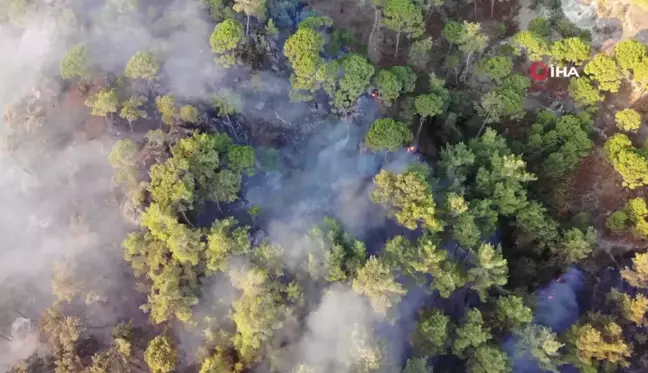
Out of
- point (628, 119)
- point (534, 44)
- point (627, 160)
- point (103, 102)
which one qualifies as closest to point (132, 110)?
point (103, 102)

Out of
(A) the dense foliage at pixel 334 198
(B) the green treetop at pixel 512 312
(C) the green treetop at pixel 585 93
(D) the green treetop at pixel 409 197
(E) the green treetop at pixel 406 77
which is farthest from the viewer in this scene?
(C) the green treetop at pixel 585 93

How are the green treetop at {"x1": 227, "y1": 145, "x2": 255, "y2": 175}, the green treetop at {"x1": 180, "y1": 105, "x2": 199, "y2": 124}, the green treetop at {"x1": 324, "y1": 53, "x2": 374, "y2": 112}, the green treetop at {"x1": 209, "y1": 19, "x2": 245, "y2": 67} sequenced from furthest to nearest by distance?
the green treetop at {"x1": 324, "y1": 53, "x2": 374, "y2": 112}, the green treetop at {"x1": 209, "y1": 19, "x2": 245, "y2": 67}, the green treetop at {"x1": 180, "y1": 105, "x2": 199, "y2": 124}, the green treetop at {"x1": 227, "y1": 145, "x2": 255, "y2": 175}

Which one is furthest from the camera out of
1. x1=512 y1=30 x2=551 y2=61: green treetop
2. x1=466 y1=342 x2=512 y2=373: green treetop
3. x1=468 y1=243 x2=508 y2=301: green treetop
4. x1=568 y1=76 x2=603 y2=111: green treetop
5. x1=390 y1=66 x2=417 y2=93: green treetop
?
x1=512 y1=30 x2=551 y2=61: green treetop

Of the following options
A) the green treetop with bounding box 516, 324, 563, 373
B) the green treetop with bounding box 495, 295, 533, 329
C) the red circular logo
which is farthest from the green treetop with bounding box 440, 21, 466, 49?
the green treetop with bounding box 516, 324, 563, 373

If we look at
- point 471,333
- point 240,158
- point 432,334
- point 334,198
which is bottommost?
point 432,334

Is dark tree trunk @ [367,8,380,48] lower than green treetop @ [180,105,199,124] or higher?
higher

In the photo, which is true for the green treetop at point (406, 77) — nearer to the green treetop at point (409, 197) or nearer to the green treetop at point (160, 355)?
the green treetop at point (409, 197)

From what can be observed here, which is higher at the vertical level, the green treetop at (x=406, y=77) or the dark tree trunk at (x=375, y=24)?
the dark tree trunk at (x=375, y=24)

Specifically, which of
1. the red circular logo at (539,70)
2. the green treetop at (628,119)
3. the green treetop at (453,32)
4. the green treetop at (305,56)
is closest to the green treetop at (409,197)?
the green treetop at (305,56)

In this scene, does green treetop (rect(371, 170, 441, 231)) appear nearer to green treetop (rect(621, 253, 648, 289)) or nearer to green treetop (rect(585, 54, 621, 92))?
green treetop (rect(621, 253, 648, 289))

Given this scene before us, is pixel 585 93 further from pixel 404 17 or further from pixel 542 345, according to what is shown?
pixel 542 345
